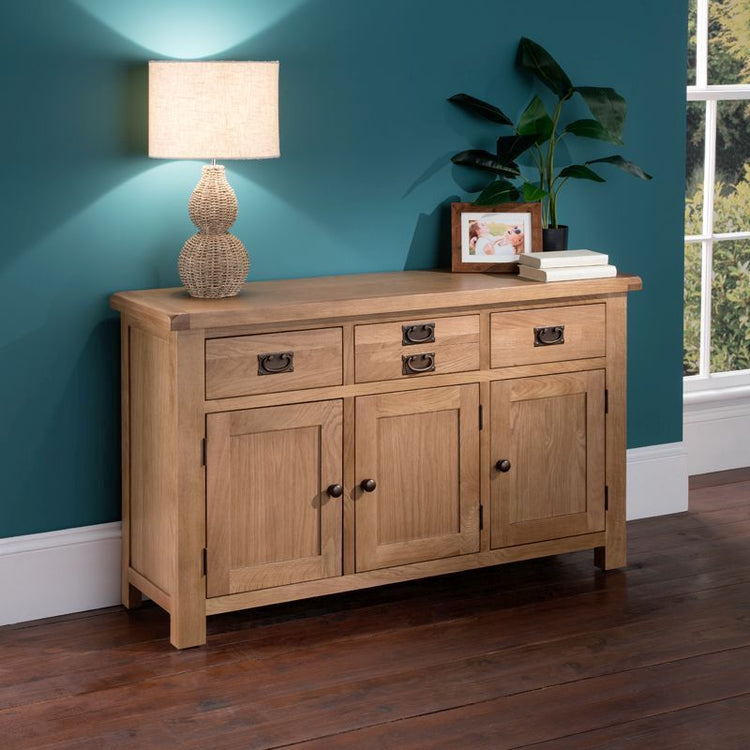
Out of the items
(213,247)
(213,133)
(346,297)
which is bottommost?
(346,297)

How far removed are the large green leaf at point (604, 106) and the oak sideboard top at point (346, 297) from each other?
47 cm

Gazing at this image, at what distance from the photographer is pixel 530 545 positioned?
11.7 feet

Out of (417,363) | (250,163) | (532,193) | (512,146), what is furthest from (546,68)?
(417,363)

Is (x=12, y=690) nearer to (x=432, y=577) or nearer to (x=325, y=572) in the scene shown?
(x=325, y=572)

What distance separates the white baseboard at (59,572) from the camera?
3295 mm

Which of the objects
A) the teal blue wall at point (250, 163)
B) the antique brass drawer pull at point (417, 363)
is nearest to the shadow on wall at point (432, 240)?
the teal blue wall at point (250, 163)

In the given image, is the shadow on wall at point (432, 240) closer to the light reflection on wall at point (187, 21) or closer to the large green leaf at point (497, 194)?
the large green leaf at point (497, 194)

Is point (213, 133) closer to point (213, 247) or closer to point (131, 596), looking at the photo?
point (213, 247)

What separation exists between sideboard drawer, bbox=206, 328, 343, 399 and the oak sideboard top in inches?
2.1

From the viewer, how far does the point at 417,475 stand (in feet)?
11.0

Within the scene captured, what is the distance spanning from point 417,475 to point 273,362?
20.6 inches

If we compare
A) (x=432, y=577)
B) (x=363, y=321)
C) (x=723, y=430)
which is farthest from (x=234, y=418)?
(x=723, y=430)

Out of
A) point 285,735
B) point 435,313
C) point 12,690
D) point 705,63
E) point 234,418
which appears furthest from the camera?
point 705,63

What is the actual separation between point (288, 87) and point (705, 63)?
5.58ft
